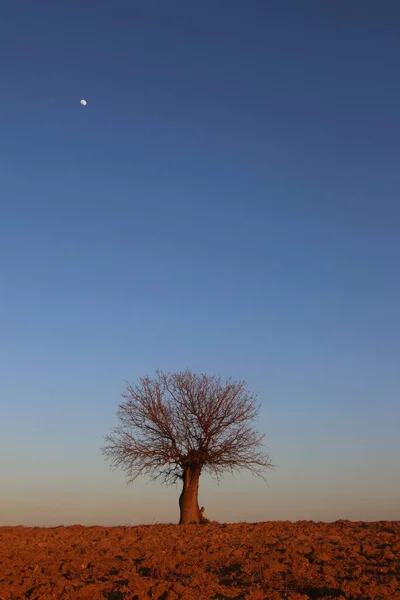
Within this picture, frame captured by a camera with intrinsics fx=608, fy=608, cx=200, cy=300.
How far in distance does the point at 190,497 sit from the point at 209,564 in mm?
11943

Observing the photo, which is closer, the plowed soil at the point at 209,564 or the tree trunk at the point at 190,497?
the plowed soil at the point at 209,564

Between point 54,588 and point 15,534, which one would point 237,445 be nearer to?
point 15,534

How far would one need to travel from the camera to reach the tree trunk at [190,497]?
1047 inches

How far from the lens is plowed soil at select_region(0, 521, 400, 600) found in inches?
488

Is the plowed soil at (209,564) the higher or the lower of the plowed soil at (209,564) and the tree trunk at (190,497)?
the lower

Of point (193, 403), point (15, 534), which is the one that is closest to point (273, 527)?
point (193, 403)

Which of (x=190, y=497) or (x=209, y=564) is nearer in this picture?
(x=209, y=564)

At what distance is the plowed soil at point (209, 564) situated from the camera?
40.7 feet

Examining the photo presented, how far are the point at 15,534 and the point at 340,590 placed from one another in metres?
15.3

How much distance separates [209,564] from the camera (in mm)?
15328

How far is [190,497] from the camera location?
1065 inches

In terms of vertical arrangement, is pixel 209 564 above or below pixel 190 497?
below

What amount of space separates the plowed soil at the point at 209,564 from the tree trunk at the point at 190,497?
4.17 meters

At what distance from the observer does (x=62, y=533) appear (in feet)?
75.7
